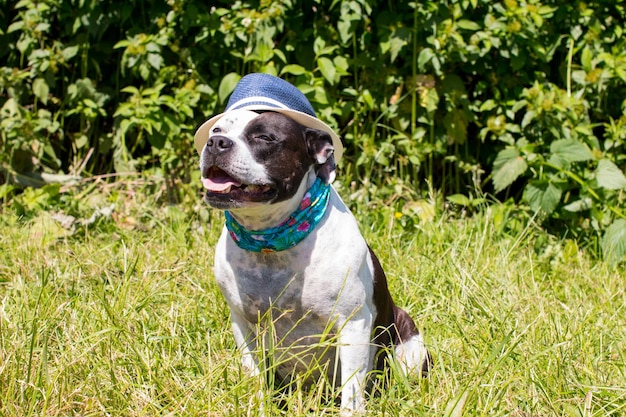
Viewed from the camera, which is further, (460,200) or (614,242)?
(460,200)

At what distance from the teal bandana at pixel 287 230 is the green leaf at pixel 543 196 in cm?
197

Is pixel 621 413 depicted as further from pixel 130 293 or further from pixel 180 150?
pixel 180 150

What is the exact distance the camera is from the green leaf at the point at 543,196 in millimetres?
4023

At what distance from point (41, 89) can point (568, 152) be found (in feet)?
10.2

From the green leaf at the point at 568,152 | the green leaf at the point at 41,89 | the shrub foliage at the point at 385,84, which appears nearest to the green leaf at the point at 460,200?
the shrub foliage at the point at 385,84

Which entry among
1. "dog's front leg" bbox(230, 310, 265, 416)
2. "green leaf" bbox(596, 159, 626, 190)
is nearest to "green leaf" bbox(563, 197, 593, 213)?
"green leaf" bbox(596, 159, 626, 190)

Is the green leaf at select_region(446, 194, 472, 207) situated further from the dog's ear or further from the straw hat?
the dog's ear

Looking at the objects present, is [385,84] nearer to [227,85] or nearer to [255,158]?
[227,85]

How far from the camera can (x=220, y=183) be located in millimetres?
2303

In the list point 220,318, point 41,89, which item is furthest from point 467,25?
point 41,89

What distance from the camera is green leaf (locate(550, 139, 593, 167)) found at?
398 centimetres

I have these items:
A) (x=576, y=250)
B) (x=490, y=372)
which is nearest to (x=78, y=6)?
(x=576, y=250)

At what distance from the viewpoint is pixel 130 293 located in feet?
10.1

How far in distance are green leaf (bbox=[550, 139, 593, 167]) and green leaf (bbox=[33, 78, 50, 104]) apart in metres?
3.01
